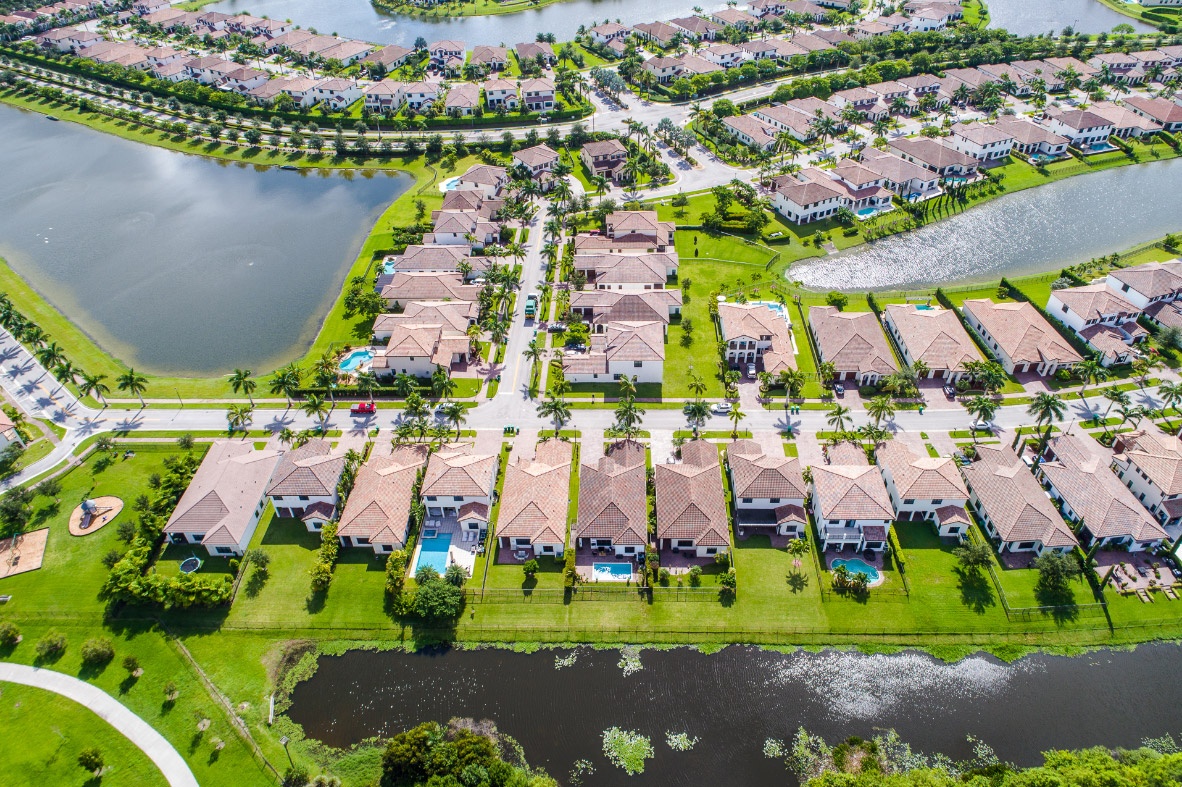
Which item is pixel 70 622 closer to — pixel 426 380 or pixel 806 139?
pixel 426 380

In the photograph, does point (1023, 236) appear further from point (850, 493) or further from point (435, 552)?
point (435, 552)

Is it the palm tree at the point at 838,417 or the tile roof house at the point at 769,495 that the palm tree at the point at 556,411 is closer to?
the tile roof house at the point at 769,495

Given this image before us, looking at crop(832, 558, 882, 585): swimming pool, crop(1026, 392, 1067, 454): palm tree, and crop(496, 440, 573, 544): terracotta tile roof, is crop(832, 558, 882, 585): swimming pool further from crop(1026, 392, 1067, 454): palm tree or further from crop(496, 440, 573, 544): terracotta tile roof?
crop(496, 440, 573, 544): terracotta tile roof

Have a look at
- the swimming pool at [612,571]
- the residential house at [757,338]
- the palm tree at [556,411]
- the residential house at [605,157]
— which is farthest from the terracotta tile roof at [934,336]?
the residential house at [605,157]

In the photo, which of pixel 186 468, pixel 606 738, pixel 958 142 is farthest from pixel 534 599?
pixel 958 142

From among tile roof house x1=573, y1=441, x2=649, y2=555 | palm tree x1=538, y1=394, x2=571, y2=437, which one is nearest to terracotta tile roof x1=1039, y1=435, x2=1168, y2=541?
tile roof house x1=573, y1=441, x2=649, y2=555
